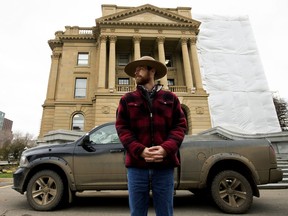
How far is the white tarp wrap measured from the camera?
23.5 meters

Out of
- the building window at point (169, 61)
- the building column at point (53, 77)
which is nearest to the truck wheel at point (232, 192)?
the building window at point (169, 61)

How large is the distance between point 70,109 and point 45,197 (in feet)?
69.5

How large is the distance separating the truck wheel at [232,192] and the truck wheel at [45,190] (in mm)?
3233

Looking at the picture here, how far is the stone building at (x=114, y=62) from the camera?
74.6ft

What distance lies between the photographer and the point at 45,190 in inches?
174

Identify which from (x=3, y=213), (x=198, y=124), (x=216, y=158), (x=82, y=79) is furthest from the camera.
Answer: (x=82, y=79)

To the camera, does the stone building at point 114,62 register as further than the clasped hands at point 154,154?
Yes

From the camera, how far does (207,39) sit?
28156 millimetres

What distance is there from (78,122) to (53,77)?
7.31 metres

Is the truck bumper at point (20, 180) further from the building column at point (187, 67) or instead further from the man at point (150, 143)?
the building column at point (187, 67)

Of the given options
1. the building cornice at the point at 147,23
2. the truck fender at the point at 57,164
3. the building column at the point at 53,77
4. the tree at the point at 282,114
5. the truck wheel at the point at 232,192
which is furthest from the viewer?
the tree at the point at 282,114

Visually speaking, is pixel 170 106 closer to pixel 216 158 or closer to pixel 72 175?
pixel 216 158

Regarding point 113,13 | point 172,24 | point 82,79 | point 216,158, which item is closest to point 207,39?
point 172,24

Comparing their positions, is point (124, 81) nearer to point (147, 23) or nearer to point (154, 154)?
point (147, 23)
